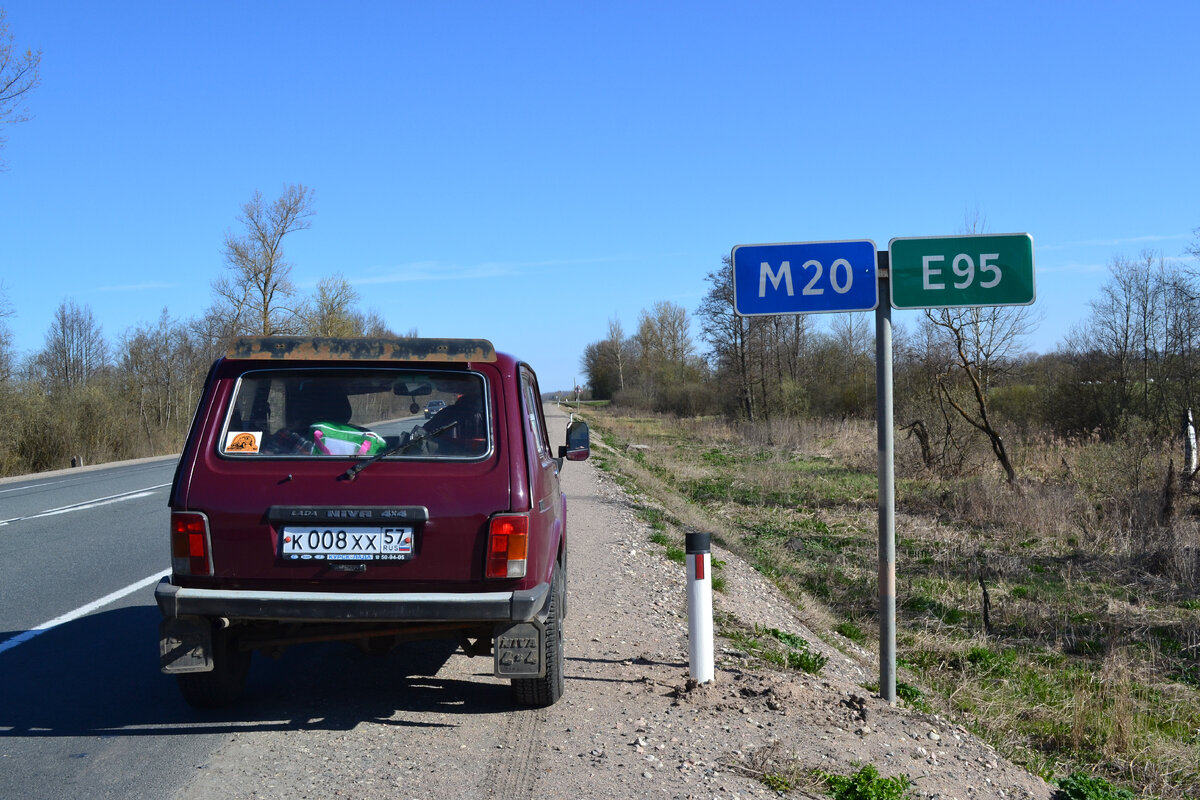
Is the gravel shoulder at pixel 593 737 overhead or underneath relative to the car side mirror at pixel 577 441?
underneath

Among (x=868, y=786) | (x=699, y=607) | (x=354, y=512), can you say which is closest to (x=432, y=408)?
(x=354, y=512)

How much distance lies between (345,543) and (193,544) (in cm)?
73

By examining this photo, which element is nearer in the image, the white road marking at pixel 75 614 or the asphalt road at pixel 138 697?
the asphalt road at pixel 138 697

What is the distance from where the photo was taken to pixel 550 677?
15.8 feet

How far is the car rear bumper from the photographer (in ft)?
13.7

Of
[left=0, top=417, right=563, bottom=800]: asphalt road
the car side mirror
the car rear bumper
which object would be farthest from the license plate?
the car side mirror

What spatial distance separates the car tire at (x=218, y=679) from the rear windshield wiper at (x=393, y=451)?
3.81ft

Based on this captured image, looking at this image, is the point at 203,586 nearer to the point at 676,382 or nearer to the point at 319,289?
the point at 319,289

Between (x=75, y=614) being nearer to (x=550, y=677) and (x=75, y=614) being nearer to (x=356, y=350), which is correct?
(x=356, y=350)

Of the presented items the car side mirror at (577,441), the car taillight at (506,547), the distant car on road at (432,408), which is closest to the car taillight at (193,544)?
the distant car on road at (432,408)

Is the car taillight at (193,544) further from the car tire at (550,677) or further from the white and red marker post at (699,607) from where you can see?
the white and red marker post at (699,607)

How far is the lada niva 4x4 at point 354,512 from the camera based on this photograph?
4.23m

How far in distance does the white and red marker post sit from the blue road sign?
1443 millimetres

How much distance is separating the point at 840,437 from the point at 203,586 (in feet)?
100.0
